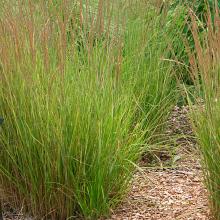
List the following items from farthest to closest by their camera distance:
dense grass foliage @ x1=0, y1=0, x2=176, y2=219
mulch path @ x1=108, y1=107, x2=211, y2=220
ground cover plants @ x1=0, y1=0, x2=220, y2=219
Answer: mulch path @ x1=108, y1=107, x2=211, y2=220 → dense grass foliage @ x1=0, y1=0, x2=176, y2=219 → ground cover plants @ x1=0, y1=0, x2=220, y2=219

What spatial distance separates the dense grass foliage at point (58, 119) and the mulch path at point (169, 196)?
0.47ft

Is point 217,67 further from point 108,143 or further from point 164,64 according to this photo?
point 164,64

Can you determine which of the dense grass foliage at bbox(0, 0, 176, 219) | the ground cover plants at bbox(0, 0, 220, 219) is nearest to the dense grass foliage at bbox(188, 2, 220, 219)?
the ground cover plants at bbox(0, 0, 220, 219)

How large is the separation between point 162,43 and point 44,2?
4.66 ft

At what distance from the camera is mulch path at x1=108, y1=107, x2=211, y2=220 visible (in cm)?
370

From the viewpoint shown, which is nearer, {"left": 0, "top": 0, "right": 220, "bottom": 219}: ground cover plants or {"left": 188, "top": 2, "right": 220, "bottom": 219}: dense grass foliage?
{"left": 188, "top": 2, "right": 220, "bottom": 219}: dense grass foliage

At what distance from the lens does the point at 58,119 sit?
3449mm

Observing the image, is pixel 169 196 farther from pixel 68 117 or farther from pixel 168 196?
pixel 68 117

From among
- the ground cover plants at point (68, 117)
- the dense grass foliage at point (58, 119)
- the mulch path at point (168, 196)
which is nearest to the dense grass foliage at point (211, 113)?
the ground cover plants at point (68, 117)

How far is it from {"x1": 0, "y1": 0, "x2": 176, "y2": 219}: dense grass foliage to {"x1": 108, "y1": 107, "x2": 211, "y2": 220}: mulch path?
14 centimetres

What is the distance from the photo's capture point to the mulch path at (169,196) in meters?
3.70

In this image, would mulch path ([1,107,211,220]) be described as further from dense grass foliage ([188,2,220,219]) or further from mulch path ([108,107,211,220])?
dense grass foliage ([188,2,220,219])

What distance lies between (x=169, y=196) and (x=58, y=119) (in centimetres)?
104

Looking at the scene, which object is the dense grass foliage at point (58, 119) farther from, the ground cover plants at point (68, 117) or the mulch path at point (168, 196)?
the mulch path at point (168, 196)
